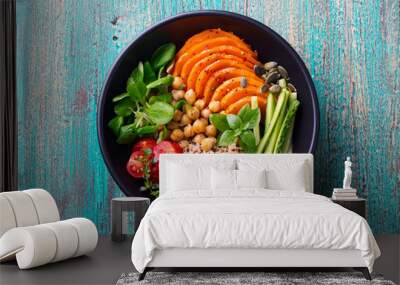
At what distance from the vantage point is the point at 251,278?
4730 millimetres

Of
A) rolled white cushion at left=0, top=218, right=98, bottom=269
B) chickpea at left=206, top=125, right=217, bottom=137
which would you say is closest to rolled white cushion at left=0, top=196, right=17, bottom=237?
rolled white cushion at left=0, top=218, right=98, bottom=269

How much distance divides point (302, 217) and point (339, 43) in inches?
109

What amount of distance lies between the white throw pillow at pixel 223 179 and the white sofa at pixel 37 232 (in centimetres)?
117

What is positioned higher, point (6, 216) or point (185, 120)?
point (185, 120)

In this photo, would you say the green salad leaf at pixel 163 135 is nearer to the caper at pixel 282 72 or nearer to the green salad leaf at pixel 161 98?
the green salad leaf at pixel 161 98

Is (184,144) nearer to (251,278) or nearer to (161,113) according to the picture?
(161,113)

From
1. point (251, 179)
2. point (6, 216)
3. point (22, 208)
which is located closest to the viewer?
point (6, 216)

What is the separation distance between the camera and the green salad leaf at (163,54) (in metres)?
6.87

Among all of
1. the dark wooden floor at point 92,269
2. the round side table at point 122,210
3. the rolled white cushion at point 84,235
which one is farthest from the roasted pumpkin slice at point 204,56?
the rolled white cushion at point 84,235

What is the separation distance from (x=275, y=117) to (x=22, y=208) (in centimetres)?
252

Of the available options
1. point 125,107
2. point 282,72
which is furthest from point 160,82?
point 282,72

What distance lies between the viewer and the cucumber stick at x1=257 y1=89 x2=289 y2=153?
21.9ft

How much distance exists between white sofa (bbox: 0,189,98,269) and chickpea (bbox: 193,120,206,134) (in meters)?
1.63

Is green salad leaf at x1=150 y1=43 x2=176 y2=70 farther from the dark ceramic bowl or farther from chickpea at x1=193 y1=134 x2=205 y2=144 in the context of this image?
chickpea at x1=193 y1=134 x2=205 y2=144
